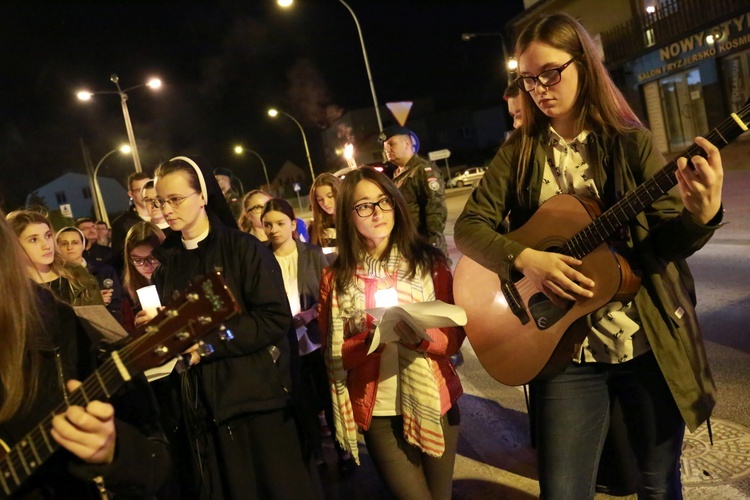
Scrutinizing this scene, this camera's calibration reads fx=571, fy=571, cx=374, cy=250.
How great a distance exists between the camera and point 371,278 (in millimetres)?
2914

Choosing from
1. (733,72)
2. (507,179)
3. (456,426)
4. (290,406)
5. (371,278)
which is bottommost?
(456,426)

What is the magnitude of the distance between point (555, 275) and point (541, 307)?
267 mm

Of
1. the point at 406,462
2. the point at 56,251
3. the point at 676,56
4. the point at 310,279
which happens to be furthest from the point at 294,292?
the point at 676,56

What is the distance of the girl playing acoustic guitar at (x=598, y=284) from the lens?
194 cm

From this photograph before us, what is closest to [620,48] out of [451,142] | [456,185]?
[456,185]

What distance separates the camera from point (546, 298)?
2191 mm

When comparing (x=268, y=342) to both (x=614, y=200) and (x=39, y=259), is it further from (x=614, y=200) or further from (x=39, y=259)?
(x=39, y=259)

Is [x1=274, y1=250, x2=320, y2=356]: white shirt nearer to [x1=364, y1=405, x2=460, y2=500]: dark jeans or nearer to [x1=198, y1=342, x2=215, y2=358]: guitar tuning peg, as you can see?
[x1=364, y1=405, x2=460, y2=500]: dark jeans

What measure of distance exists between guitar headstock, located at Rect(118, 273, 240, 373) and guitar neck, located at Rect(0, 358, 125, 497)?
0.07 metres

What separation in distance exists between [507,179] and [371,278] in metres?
0.92

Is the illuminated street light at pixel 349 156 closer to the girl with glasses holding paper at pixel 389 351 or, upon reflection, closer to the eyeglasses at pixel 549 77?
the girl with glasses holding paper at pixel 389 351

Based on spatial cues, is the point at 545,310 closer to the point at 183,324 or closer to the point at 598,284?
the point at 598,284

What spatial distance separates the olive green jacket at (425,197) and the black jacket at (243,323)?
2659 millimetres

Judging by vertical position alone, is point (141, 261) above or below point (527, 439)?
above
